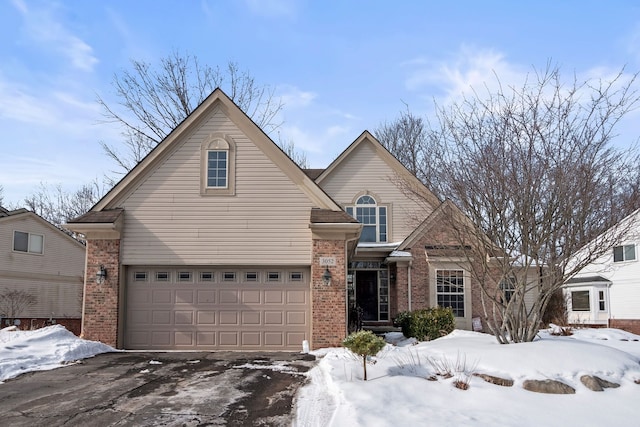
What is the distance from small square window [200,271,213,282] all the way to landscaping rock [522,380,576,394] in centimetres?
899

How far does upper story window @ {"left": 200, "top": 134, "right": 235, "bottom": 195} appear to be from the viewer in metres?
15.0

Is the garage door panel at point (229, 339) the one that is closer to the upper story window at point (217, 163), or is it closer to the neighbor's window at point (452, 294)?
the upper story window at point (217, 163)

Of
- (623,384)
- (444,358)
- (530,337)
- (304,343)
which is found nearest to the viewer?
(623,384)

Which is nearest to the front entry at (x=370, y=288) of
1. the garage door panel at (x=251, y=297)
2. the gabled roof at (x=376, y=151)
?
the gabled roof at (x=376, y=151)

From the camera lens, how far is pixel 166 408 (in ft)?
25.5

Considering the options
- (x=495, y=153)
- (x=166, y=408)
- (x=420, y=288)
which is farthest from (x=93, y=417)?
(x=420, y=288)

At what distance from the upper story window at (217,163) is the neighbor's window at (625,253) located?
20.2 meters

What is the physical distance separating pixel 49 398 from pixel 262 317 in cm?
668

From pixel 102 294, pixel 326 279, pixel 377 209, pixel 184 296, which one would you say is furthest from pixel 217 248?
pixel 377 209

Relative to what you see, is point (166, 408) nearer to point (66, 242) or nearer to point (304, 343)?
point (304, 343)

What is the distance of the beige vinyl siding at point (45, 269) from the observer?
85.2 ft

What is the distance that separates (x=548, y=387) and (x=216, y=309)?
898 cm

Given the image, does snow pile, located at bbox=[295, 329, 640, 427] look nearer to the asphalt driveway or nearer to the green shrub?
the asphalt driveway

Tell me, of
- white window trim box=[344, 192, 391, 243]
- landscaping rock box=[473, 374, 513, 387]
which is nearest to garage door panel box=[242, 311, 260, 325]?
landscaping rock box=[473, 374, 513, 387]
